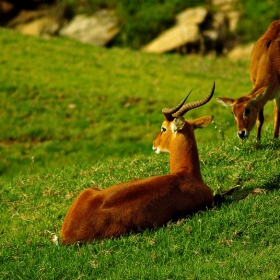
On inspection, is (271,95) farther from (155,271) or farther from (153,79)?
(153,79)

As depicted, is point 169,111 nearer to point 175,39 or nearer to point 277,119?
point 277,119

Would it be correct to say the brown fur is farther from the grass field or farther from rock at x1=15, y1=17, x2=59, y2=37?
rock at x1=15, y1=17, x2=59, y2=37

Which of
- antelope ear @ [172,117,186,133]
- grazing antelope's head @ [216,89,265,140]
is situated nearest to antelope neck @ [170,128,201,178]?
antelope ear @ [172,117,186,133]

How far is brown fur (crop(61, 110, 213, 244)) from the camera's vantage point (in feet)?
23.1

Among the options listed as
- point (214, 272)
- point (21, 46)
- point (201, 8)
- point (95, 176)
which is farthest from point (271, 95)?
point (201, 8)

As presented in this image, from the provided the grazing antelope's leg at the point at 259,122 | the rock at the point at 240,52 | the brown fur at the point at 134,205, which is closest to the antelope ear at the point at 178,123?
the brown fur at the point at 134,205

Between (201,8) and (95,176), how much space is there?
69.5ft

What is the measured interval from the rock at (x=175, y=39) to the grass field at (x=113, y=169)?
214 inches

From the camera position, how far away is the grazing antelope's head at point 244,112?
992 centimetres

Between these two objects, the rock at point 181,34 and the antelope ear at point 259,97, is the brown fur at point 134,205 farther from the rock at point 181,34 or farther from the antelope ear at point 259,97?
the rock at point 181,34

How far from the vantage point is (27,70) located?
21.0 m

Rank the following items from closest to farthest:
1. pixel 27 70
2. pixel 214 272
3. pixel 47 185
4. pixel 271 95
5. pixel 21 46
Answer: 1. pixel 214 272
2. pixel 47 185
3. pixel 271 95
4. pixel 27 70
5. pixel 21 46

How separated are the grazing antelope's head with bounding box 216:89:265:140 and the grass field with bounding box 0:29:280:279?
33 cm

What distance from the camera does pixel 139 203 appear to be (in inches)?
284
